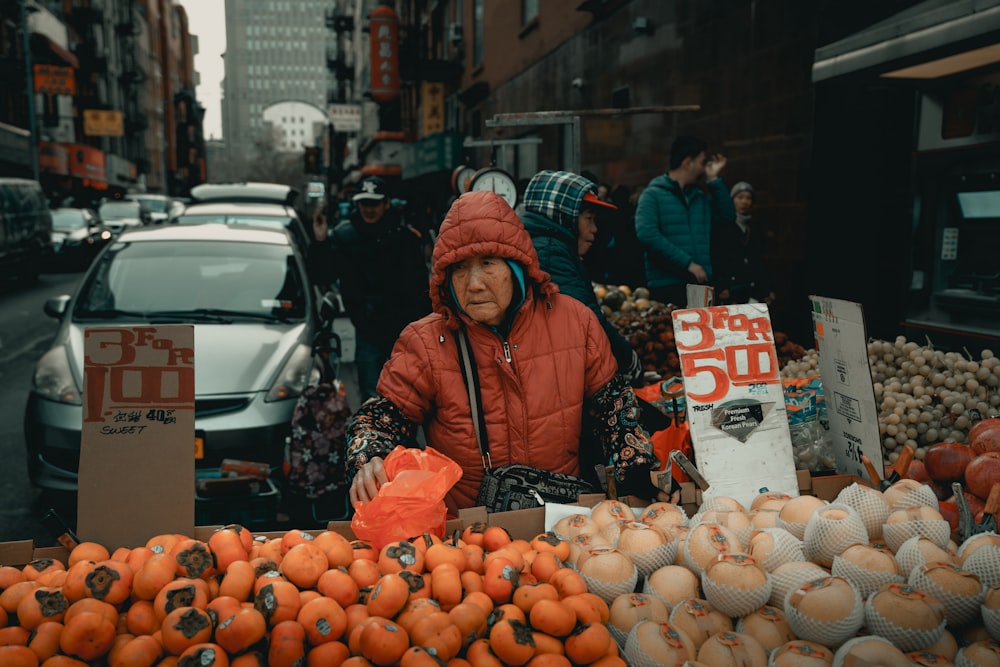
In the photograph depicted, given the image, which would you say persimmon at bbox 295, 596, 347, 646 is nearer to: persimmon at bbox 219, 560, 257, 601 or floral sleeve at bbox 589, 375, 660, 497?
persimmon at bbox 219, 560, 257, 601

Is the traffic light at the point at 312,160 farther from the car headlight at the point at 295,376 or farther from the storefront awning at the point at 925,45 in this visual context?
the storefront awning at the point at 925,45

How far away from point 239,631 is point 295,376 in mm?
3785

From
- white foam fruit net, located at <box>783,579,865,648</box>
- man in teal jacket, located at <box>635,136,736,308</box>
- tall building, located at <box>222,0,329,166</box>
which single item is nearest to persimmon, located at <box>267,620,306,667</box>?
white foam fruit net, located at <box>783,579,865,648</box>

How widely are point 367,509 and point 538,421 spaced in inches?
29.1

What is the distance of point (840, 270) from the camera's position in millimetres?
7371

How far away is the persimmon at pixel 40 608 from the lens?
198cm

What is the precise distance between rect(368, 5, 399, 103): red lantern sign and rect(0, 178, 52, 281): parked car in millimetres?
17737

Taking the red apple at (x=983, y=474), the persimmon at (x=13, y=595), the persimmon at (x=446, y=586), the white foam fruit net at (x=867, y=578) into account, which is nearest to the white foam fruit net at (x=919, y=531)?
the white foam fruit net at (x=867, y=578)

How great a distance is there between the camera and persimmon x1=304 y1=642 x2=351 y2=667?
184 cm

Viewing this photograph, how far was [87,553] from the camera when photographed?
7.49 feet

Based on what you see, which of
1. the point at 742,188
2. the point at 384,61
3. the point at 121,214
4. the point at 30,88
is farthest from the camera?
the point at 384,61

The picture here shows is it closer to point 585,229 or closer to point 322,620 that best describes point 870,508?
point 322,620

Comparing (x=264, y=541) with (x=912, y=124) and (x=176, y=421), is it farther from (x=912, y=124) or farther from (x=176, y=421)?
(x=912, y=124)

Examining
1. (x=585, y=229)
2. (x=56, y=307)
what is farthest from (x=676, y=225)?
(x=56, y=307)
